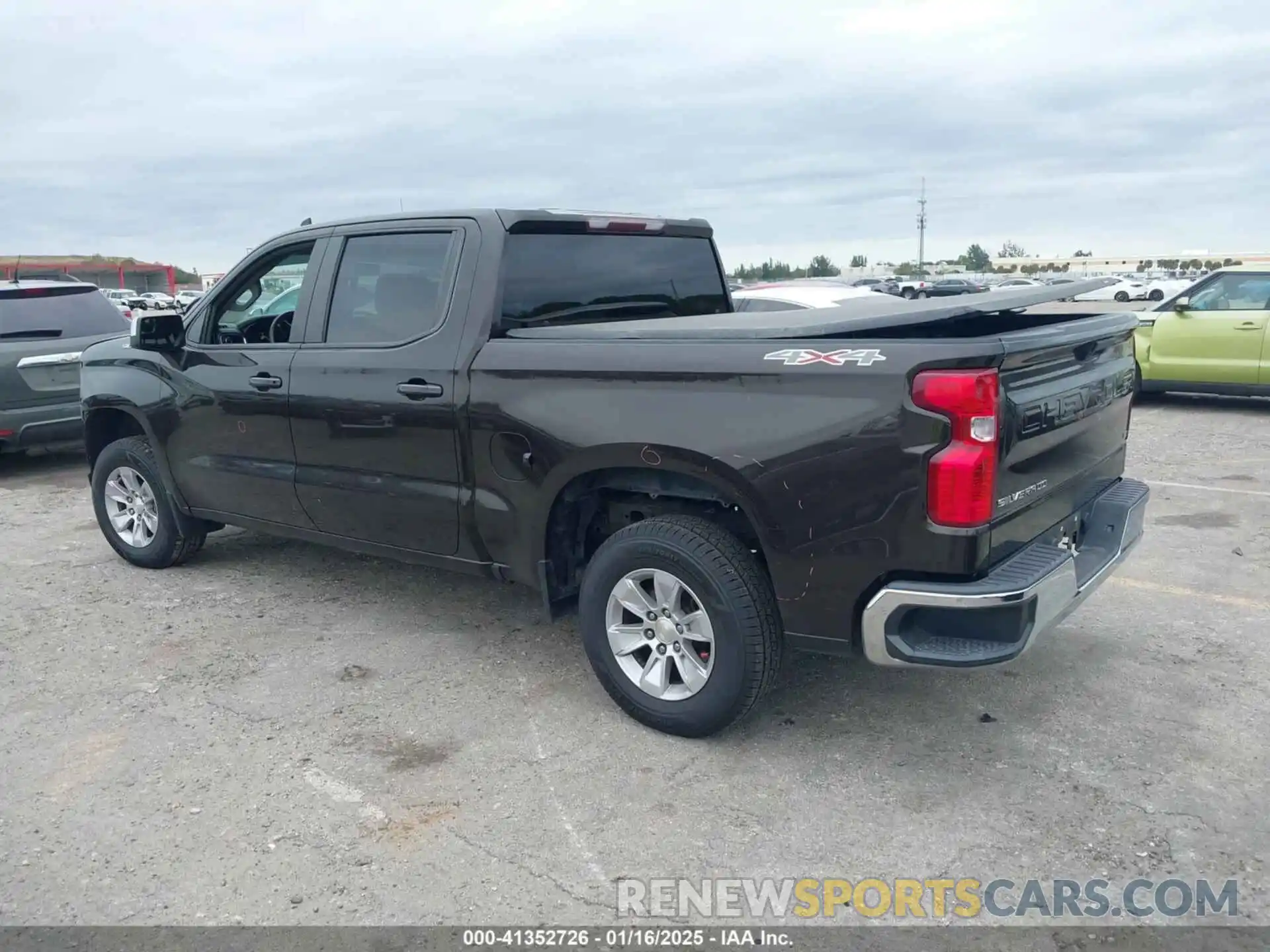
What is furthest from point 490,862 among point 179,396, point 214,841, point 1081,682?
point 179,396

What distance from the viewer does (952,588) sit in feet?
10.4

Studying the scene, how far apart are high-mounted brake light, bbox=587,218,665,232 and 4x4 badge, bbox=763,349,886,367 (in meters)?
1.56

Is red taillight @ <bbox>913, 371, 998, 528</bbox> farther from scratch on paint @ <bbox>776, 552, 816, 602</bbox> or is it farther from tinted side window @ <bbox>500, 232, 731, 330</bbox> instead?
tinted side window @ <bbox>500, 232, 731, 330</bbox>

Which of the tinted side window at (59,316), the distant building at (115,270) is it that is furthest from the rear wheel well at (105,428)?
the distant building at (115,270)

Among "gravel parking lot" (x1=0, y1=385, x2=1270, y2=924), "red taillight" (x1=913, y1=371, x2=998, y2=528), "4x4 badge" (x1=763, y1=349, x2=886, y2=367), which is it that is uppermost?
"4x4 badge" (x1=763, y1=349, x2=886, y2=367)

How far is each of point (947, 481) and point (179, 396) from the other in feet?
13.5

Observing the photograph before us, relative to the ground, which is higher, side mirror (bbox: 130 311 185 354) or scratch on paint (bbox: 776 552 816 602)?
side mirror (bbox: 130 311 185 354)

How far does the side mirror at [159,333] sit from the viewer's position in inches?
213

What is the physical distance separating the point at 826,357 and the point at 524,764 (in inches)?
70.2

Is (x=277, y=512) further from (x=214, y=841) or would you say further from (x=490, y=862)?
(x=490, y=862)

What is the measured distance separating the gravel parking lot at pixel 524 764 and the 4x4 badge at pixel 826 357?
1.44 m

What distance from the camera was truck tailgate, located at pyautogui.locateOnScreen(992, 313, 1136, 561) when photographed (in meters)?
3.22

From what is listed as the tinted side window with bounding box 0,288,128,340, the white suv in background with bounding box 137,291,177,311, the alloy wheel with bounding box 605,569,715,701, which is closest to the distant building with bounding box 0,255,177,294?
the white suv in background with bounding box 137,291,177,311

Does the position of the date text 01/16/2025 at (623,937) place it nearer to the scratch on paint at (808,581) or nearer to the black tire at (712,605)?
the black tire at (712,605)
